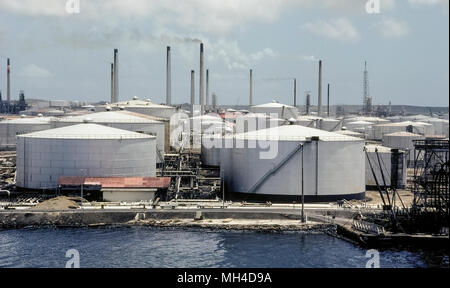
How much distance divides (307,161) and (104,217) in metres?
21.5

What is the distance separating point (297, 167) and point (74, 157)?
23.2 m

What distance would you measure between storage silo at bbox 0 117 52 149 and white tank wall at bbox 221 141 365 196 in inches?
2366

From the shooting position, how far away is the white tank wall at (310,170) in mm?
73250

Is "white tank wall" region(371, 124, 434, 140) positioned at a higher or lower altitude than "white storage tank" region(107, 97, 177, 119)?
lower

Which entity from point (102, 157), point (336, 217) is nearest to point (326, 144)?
point (336, 217)

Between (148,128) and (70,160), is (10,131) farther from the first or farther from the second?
(70,160)

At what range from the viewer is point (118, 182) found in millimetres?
73875

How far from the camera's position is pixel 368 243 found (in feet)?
189

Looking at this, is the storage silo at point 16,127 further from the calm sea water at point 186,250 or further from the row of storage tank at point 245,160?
the calm sea water at point 186,250

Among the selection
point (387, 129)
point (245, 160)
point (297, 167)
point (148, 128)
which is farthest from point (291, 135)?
point (387, 129)

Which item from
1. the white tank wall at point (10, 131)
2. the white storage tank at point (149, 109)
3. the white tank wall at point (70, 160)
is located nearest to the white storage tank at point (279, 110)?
the white storage tank at point (149, 109)

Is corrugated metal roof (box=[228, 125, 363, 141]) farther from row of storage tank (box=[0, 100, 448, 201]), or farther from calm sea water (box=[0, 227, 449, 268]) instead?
calm sea water (box=[0, 227, 449, 268])

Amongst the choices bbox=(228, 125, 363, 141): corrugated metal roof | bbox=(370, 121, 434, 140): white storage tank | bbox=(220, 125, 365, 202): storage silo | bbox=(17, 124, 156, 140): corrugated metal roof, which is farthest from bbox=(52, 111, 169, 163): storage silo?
bbox=(370, 121, 434, 140): white storage tank

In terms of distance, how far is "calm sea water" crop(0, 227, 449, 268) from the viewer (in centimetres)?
5028
